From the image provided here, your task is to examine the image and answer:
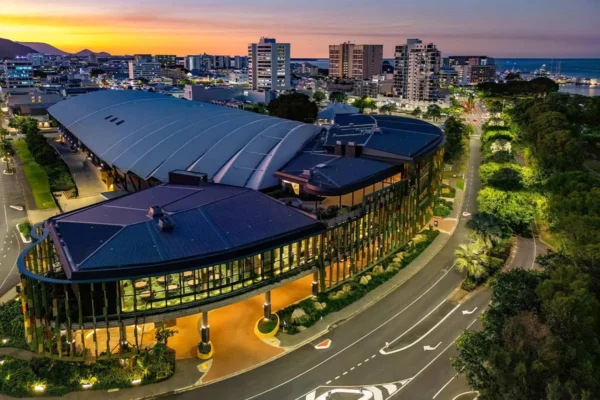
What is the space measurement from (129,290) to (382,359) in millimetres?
18479

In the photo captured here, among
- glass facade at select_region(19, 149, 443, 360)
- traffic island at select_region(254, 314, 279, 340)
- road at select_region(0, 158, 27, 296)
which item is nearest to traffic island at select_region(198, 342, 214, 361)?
glass facade at select_region(19, 149, 443, 360)

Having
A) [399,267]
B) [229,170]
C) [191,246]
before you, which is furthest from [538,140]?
[191,246]

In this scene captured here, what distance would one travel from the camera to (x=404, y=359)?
35844 millimetres

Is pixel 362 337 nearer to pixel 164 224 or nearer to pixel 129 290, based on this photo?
pixel 164 224

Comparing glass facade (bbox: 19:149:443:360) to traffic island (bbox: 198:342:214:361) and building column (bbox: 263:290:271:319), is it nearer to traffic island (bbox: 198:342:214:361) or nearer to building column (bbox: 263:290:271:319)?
building column (bbox: 263:290:271:319)

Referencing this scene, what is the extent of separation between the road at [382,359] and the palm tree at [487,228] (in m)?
5.92

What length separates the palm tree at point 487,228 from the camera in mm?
48844

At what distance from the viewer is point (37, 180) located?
7912 cm

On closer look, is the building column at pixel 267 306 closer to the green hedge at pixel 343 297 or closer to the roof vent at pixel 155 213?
the green hedge at pixel 343 297

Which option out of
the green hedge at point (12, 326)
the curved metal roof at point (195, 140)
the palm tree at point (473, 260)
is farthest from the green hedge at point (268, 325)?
the palm tree at point (473, 260)

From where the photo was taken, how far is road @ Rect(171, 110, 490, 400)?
106 feet

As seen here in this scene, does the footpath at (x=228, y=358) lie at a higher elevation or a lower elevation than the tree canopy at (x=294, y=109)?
lower

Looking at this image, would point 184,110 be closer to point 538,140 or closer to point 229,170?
point 229,170

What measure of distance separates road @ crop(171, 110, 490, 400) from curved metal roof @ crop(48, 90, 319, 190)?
1926 centimetres
